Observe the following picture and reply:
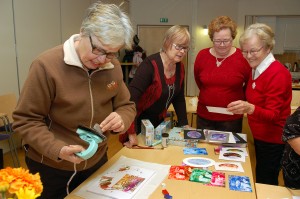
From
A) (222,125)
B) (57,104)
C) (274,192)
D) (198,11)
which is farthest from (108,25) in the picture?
(198,11)

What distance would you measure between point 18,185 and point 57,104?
55cm

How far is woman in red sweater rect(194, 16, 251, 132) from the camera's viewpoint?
6.49ft

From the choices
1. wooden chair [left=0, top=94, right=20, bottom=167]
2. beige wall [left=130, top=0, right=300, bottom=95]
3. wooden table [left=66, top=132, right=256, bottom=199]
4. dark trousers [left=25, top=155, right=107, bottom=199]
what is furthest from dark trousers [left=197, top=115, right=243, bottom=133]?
beige wall [left=130, top=0, right=300, bottom=95]

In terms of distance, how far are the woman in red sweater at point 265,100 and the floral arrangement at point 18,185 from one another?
1.30 metres

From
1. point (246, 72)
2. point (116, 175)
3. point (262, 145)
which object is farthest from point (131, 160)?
point (246, 72)

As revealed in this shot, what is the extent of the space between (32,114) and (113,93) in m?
0.40

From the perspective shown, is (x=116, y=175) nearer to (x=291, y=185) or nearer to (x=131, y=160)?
(x=131, y=160)

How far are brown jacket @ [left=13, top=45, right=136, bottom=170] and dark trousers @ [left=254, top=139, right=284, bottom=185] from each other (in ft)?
3.39

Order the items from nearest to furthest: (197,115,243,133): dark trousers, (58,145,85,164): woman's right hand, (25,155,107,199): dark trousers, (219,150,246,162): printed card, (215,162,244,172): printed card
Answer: (58,145,85,164): woman's right hand < (25,155,107,199): dark trousers < (215,162,244,172): printed card < (219,150,246,162): printed card < (197,115,243,133): dark trousers

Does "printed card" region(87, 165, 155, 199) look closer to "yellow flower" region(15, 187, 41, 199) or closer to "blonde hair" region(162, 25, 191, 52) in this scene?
"yellow flower" region(15, 187, 41, 199)

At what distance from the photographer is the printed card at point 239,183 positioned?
1.25 m

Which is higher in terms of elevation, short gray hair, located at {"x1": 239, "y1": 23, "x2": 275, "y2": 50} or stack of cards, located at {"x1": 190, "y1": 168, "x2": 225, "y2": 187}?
short gray hair, located at {"x1": 239, "y1": 23, "x2": 275, "y2": 50}

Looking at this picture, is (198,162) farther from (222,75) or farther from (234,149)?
(222,75)

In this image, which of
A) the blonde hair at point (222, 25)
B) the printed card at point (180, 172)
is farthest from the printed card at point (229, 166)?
the blonde hair at point (222, 25)
